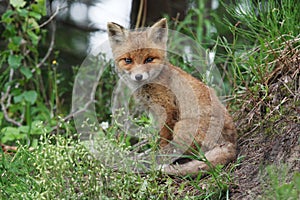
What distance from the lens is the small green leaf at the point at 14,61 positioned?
5648 millimetres

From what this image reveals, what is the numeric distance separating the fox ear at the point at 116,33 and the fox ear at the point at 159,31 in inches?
8.6

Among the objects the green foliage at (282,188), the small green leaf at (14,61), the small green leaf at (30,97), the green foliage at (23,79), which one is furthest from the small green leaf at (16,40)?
the green foliage at (282,188)

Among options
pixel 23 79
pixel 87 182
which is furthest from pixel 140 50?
pixel 23 79

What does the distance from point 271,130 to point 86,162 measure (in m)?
1.37

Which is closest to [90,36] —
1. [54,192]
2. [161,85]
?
[161,85]

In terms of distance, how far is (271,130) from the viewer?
370 centimetres

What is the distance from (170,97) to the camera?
414 centimetres

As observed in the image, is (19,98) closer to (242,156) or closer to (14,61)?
(14,61)

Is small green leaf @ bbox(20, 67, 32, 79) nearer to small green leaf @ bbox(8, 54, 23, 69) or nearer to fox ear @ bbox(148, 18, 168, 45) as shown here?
small green leaf @ bbox(8, 54, 23, 69)

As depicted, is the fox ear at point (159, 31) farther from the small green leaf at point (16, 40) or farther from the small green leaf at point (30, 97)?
the small green leaf at point (16, 40)

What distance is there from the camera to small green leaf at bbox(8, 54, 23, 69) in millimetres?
5648

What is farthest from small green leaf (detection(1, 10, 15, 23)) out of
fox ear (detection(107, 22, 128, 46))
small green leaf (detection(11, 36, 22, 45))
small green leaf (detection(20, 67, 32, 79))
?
fox ear (detection(107, 22, 128, 46))

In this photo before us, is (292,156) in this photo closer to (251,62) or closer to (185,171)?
(185,171)

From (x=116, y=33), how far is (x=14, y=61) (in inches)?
74.8
